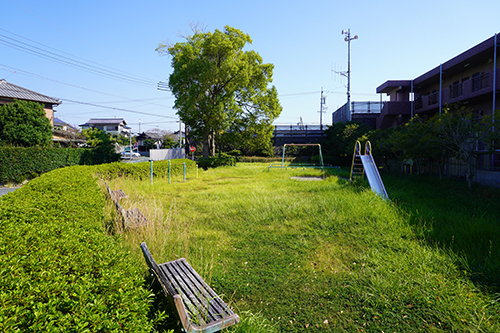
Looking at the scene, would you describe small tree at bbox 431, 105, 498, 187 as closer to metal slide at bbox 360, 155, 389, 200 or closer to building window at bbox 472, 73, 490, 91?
metal slide at bbox 360, 155, 389, 200

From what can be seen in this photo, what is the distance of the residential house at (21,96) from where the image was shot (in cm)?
2036

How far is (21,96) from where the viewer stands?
2131cm

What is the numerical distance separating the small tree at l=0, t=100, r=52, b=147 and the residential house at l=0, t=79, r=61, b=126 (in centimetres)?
457

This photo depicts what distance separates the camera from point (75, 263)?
6.48 ft

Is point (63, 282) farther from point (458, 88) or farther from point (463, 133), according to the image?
point (458, 88)

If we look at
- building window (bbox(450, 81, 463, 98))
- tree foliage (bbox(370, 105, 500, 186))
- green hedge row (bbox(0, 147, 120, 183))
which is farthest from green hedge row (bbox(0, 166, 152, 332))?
building window (bbox(450, 81, 463, 98))

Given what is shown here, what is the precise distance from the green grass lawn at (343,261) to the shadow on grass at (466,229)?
2 centimetres

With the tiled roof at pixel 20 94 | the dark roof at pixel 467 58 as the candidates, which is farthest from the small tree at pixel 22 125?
the dark roof at pixel 467 58

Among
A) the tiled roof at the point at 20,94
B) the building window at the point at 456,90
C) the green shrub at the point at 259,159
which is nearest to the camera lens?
the building window at the point at 456,90

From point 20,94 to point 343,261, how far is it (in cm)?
2631

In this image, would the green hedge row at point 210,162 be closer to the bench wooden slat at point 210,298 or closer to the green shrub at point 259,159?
the green shrub at point 259,159

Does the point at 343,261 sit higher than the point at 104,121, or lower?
lower

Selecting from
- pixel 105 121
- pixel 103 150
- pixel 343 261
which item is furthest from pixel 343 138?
pixel 105 121

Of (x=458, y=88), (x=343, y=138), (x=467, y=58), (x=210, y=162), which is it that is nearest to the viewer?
(x=467, y=58)
